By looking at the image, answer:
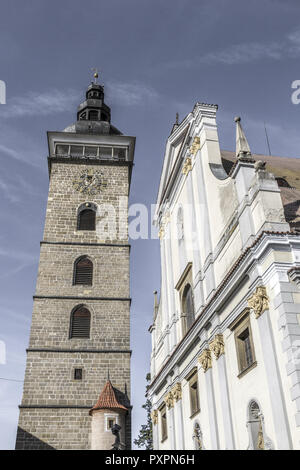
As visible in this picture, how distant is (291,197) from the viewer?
13266 millimetres

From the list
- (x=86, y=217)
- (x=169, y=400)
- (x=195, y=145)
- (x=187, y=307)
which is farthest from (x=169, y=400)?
(x=86, y=217)

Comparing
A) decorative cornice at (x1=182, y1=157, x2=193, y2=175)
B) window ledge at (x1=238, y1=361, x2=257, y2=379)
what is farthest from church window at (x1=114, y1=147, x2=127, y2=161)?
window ledge at (x1=238, y1=361, x2=257, y2=379)

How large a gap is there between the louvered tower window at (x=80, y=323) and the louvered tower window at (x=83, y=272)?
1.54 meters

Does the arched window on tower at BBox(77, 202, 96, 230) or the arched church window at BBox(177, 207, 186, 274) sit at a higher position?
the arched window on tower at BBox(77, 202, 96, 230)

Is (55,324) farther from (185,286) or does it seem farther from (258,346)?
(258,346)

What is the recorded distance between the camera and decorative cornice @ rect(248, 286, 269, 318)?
10.1 meters

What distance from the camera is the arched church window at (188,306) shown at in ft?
53.6

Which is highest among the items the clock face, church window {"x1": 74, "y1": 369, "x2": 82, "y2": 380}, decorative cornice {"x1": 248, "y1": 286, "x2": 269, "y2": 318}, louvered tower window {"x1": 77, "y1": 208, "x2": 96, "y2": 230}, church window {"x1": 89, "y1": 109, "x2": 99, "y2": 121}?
church window {"x1": 89, "y1": 109, "x2": 99, "y2": 121}

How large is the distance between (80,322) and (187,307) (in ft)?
25.1

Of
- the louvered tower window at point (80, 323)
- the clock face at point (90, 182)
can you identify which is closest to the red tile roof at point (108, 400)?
the louvered tower window at point (80, 323)

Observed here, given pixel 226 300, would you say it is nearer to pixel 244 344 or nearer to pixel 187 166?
pixel 244 344

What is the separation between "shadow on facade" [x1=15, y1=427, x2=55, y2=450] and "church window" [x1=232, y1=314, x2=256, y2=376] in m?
11.5

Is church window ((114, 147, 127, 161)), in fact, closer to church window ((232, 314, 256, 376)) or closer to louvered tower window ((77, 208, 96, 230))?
louvered tower window ((77, 208, 96, 230))
